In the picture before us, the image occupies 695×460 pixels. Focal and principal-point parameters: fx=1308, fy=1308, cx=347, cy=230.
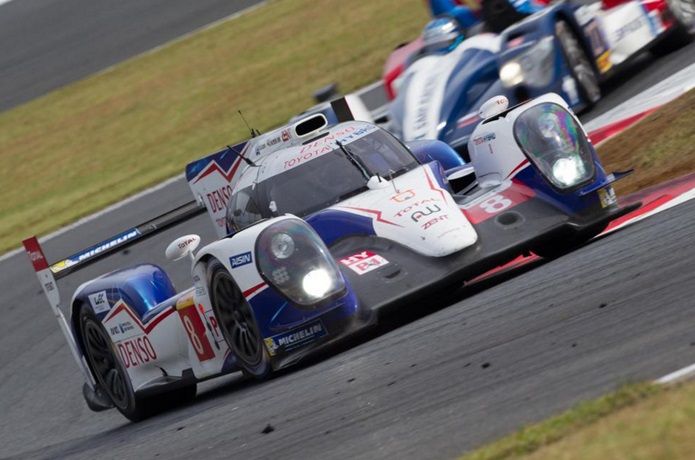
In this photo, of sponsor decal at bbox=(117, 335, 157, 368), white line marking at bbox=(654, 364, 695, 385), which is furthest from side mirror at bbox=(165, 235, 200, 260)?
white line marking at bbox=(654, 364, 695, 385)

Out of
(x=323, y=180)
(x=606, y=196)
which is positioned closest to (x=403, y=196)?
(x=323, y=180)

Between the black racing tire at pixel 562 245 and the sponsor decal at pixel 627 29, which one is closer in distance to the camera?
the black racing tire at pixel 562 245

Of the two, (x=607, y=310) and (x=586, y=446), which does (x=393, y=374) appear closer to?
(x=607, y=310)

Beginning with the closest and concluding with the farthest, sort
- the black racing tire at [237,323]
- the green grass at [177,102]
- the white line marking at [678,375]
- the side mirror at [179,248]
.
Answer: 1. the white line marking at [678,375]
2. the black racing tire at [237,323]
3. the side mirror at [179,248]
4. the green grass at [177,102]

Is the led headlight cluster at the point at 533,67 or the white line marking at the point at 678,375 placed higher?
the led headlight cluster at the point at 533,67

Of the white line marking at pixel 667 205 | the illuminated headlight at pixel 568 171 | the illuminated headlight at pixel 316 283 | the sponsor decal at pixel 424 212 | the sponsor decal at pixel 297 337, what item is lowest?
the white line marking at pixel 667 205

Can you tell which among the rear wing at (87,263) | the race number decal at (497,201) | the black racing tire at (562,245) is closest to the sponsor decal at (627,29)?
the black racing tire at (562,245)

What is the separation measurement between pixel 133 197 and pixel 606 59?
6.28 metres

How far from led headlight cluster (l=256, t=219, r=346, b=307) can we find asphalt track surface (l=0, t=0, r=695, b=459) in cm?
36

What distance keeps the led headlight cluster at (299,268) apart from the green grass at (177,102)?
984 cm

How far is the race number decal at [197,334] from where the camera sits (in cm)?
737

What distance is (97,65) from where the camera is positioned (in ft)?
74.6

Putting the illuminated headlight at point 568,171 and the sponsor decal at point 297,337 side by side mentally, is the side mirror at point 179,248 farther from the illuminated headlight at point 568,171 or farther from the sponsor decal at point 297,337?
the illuminated headlight at point 568,171

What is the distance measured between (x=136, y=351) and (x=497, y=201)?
249 centimetres
